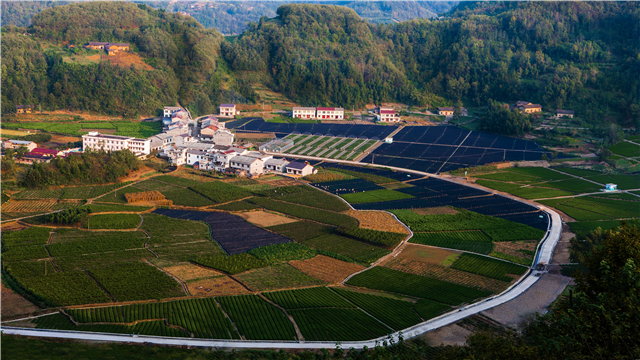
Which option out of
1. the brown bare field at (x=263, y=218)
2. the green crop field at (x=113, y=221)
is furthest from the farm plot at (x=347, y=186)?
the green crop field at (x=113, y=221)

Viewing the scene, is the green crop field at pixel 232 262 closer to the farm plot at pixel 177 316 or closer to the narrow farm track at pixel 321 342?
the farm plot at pixel 177 316

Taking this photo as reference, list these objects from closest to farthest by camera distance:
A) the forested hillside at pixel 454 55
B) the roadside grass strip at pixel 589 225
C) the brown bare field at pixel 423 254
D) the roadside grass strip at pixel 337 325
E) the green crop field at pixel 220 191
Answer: the roadside grass strip at pixel 337 325 < the brown bare field at pixel 423 254 < the roadside grass strip at pixel 589 225 < the green crop field at pixel 220 191 < the forested hillside at pixel 454 55

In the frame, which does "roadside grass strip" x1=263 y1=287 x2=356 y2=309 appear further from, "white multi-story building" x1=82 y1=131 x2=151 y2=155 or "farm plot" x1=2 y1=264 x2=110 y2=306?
"white multi-story building" x1=82 y1=131 x2=151 y2=155

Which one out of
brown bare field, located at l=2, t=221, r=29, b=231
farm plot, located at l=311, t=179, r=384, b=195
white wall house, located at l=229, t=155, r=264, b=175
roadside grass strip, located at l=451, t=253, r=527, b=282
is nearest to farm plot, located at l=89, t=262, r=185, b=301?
brown bare field, located at l=2, t=221, r=29, b=231

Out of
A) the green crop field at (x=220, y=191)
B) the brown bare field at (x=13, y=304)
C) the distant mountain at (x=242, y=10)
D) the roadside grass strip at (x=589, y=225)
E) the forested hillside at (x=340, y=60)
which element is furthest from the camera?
the distant mountain at (x=242, y=10)

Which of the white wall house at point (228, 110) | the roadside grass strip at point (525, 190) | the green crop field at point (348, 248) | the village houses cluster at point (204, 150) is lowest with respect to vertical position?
the green crop field at point (348, 248)

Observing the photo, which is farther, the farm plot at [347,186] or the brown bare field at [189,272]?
the farm plot at [347,186]

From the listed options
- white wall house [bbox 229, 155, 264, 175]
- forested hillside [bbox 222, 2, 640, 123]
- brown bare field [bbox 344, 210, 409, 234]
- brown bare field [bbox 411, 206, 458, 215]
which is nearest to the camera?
brown bare field [bbox 344, 210, 409, 234]
